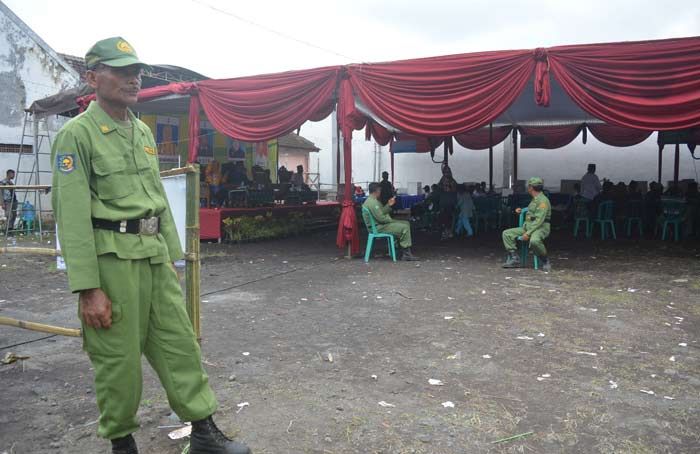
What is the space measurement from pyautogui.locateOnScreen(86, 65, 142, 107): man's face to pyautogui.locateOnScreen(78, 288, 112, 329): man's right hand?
2.71 feet

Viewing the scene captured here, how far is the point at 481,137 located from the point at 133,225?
16.6 metres

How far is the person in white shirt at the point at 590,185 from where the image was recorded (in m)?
12.2

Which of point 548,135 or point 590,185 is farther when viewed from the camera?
point 548,135

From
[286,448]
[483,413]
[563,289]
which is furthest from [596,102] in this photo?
[286,448]

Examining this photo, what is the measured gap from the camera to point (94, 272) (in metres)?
2.15

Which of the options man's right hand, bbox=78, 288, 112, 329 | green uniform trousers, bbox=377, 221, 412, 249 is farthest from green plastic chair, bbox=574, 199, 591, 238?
man's right hand, bbox=78, 288, 112, 329

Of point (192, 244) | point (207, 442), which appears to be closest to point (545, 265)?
point (192, 244)

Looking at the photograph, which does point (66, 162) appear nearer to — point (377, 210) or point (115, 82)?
point (115, 82)

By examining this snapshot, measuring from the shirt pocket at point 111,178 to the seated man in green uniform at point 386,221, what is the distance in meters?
6.22

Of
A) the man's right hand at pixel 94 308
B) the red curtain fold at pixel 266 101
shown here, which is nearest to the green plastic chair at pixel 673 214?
the red curtain fold at pixel 266 101

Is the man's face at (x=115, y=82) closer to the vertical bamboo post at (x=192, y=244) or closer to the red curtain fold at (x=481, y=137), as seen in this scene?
the vertical bamboo post at (x=192, y=244)

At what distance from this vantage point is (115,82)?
7.66 ft

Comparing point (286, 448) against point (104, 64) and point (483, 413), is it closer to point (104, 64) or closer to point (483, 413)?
point (483, 413)

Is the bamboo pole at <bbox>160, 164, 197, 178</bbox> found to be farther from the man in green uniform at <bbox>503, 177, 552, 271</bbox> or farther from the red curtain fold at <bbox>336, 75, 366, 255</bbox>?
the red curtain fold at <bbox>336, 75, 366, 255</bbox>
